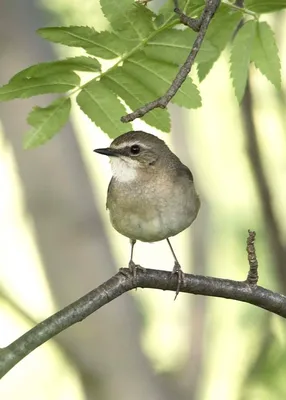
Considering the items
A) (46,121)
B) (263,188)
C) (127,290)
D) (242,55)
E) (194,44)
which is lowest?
(127,290)

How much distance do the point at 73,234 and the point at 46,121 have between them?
2.17 meters

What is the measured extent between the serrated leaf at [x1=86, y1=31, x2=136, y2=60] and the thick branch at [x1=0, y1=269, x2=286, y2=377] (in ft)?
2.59

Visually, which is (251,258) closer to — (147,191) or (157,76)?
(157,76)

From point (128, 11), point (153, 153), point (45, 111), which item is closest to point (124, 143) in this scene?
point (153, 153)

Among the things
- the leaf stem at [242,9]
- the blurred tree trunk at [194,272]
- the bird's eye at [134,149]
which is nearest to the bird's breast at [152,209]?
the bird's eye at [134,149]

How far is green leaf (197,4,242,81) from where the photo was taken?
2721 millimetres

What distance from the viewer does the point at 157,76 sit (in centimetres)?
262

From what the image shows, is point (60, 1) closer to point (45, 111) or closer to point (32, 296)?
point (32, 296)

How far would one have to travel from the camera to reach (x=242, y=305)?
23.0 ft

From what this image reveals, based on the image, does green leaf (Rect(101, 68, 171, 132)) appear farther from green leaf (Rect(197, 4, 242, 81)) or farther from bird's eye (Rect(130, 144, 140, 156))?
bird's eye (Rect(130, 144, 140, 156))

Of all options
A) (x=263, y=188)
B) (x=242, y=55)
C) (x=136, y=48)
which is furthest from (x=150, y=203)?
(x=263, y=188)

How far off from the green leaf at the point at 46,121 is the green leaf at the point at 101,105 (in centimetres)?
7

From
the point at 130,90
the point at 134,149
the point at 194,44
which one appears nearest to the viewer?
the point at 194,44

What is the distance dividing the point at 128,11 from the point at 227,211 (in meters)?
5.60
